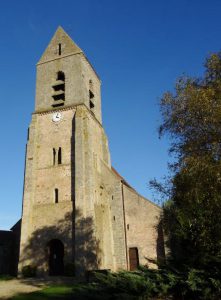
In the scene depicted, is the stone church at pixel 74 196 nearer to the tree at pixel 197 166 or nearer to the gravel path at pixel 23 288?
the gravel path at pixel 23 288

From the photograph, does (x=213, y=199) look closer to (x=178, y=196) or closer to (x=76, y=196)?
(x=178, y=196)

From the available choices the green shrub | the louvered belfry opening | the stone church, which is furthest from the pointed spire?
the green shrub

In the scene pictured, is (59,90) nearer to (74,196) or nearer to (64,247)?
(74,196)

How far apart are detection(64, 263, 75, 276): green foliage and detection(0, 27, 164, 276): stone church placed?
20cm

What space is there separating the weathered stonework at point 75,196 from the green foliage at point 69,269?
326 millimetres

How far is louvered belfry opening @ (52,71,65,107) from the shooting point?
2987 cm

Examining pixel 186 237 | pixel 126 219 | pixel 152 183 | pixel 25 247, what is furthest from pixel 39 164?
pixel 186 237

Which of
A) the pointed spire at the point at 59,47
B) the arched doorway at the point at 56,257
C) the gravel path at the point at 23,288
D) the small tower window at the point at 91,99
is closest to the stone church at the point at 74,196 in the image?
the arched doorway at the point at 56,257

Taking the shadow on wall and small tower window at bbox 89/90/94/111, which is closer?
the shadow on wall

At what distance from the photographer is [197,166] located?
12.1 m

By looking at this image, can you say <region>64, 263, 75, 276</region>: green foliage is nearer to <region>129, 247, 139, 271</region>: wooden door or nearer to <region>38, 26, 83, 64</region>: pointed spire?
<region>129, 247, 139, 271</region>: wooden door

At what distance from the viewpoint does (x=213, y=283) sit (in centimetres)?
970

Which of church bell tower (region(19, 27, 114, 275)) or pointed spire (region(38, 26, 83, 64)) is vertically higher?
pointed spire (region(38, 26, 83, 64))

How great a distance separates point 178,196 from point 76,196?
1179 cm
